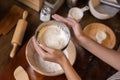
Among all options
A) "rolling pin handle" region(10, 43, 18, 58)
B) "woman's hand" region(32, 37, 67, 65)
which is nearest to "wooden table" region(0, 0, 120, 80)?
"rolling pin handle" region(10, 43, 18, 58)

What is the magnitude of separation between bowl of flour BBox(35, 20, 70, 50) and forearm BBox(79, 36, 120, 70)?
0.12 metres

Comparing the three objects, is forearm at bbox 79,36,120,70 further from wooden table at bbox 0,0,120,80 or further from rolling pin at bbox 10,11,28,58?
rolling pin at bbox 10,11,28,58

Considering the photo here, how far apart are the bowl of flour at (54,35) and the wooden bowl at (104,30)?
22cm

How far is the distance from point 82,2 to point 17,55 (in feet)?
1.38

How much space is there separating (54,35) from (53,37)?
1 cm

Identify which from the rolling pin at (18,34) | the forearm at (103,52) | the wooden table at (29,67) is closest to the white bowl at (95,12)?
the wooden table at (29,67)

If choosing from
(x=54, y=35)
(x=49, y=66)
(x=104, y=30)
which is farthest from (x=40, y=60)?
(x=104, y=30)

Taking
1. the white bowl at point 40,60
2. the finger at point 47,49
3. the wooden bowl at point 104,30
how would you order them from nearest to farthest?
1. the finger at point 47,49
2. the white bowl at point 40,60
3. the wooden bowl at point 104,30

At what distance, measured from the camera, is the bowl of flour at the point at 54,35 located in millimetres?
743

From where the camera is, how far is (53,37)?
0.75 meters

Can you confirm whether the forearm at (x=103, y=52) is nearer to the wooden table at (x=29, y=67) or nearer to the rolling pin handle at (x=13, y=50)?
the wooden table at (x=29, y=67)

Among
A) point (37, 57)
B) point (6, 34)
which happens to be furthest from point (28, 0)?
point (37, 57)

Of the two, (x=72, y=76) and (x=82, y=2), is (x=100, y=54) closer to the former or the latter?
(x=72, y=76)

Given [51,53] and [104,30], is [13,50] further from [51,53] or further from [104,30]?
[104,30]
